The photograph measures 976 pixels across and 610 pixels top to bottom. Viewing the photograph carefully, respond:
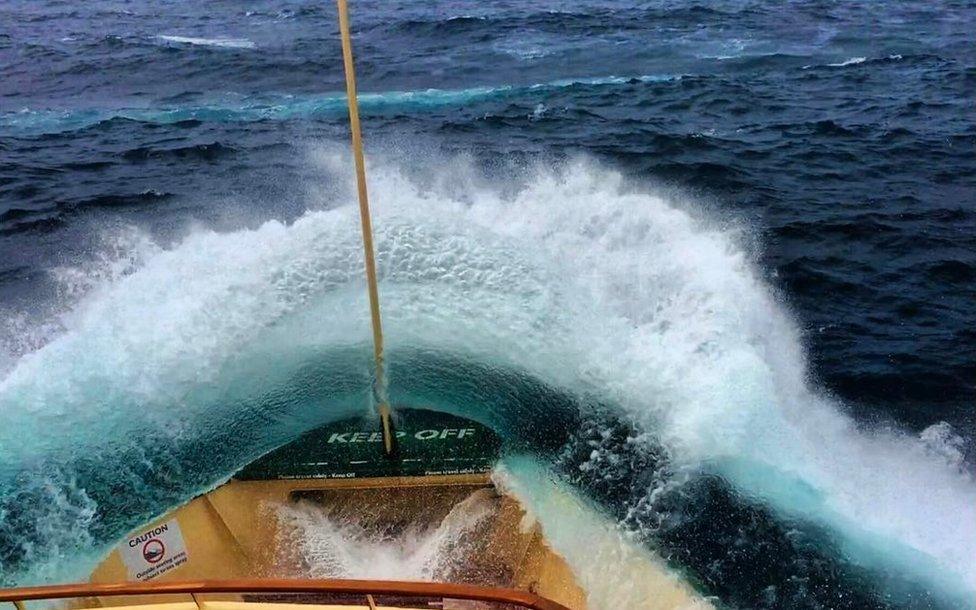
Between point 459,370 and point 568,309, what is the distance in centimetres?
222

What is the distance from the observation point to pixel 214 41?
116 feet

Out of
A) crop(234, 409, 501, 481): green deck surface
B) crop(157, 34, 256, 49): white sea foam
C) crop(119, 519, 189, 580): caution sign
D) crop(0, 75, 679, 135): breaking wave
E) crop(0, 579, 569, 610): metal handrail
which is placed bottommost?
crop(119, 519, 189, 580): caution sign

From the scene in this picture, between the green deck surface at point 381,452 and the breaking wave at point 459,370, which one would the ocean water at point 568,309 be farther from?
the green deck surface at point 381,452

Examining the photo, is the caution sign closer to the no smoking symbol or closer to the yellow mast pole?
the no smoking symbol

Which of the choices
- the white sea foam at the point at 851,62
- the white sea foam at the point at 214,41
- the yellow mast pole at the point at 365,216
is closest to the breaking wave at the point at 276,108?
the white sea foam at the point at 851,62

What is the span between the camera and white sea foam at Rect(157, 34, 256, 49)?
34.2m

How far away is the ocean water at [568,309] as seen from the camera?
9.06 metres

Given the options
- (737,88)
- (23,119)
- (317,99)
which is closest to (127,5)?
(23,119)

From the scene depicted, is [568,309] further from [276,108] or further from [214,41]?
[214,41]

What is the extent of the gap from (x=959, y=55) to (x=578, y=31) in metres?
15.6

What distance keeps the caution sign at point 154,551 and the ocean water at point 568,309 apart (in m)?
0.36

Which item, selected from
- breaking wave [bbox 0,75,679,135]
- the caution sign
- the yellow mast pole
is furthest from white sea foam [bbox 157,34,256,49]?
the caution sign

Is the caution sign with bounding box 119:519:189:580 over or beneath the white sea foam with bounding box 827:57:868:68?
beneath

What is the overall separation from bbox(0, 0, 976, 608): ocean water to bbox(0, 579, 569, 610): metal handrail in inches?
179
